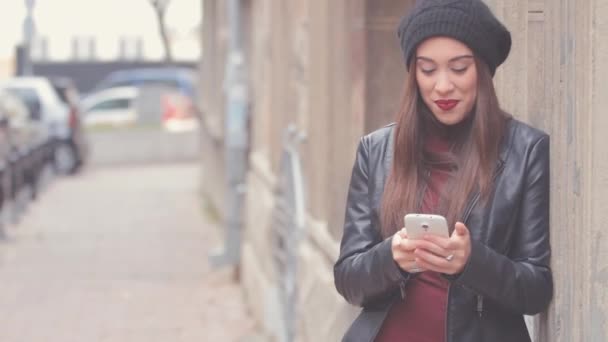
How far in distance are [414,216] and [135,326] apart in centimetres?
700

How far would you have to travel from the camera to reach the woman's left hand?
113 inches

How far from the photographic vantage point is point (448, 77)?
3.08 meters

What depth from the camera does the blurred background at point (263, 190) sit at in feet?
10.6

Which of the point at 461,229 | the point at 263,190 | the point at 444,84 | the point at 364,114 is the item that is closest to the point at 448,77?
the point at 444,84

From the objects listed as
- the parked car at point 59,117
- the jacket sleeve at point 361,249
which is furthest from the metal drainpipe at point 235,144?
the parked car at point 59,117

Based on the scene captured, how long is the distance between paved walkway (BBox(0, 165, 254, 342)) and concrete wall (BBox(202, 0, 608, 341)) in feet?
1.74

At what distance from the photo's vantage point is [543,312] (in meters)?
3.33

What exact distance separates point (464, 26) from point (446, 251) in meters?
0.50

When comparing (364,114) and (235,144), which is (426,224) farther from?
(235,144)

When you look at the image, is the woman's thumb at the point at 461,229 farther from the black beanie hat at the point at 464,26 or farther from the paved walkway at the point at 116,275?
the paved walkway at the point at 116,275

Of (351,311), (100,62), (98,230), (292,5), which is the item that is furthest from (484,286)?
(100,62)

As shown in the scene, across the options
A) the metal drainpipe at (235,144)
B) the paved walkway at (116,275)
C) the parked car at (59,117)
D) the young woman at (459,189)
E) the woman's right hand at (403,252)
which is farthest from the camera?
the parked car at (59,117)

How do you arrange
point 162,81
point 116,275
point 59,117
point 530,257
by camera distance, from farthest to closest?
point 162,81 < point 59,117 < point 116,275 < point 530,257

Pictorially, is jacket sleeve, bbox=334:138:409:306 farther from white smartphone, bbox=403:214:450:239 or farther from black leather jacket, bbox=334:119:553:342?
white smartphone, bbox=403:214:450:239
